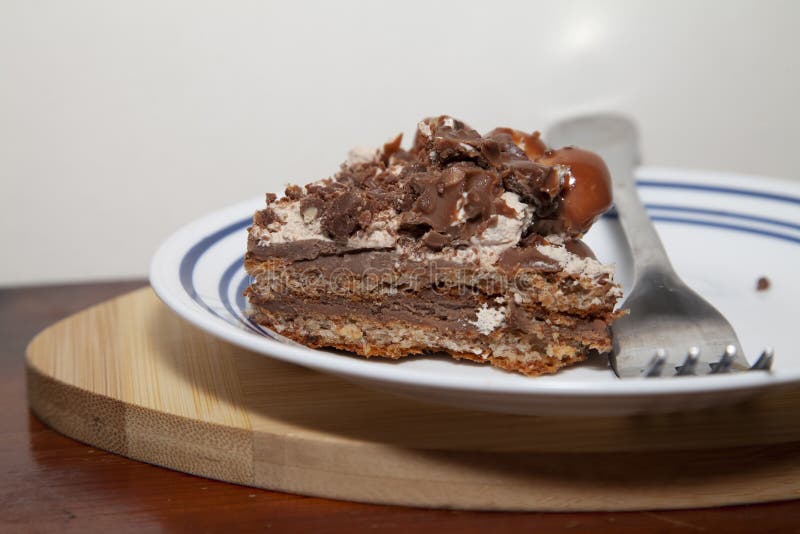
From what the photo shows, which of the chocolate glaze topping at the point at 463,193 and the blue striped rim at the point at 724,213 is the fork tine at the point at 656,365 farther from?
the blue striped rim at the point at 724,213

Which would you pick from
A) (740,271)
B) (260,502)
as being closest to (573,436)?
(260,502)

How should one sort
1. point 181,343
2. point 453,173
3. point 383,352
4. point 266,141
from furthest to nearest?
point 266,141 → point 181,343 → point 383,352 → point 453,173

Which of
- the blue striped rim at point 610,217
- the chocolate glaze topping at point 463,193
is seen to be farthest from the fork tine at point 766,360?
the blue striped rim at point 610,217

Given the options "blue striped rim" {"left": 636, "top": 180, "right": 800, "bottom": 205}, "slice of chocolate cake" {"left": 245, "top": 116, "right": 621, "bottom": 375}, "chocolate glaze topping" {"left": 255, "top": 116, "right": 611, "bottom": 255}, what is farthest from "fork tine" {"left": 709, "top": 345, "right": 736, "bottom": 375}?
"blue striped rim" {"left": 636, "top": 180, "right": 800, "bottom": 205}

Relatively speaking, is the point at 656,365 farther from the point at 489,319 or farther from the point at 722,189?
the point at 722,189

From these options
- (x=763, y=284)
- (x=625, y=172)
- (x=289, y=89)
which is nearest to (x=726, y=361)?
(x=763, y=284)

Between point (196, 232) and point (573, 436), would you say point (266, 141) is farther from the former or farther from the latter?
point (573, 436)
